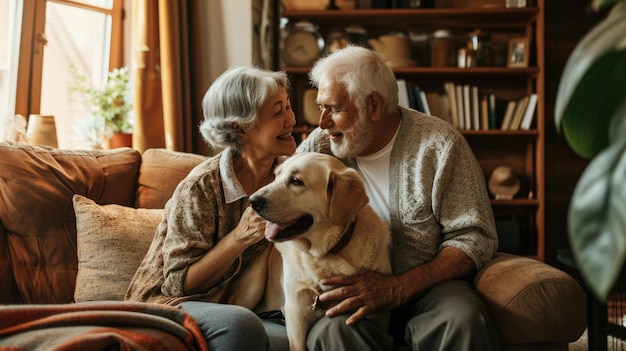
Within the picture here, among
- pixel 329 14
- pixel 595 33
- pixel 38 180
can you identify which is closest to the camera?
pixel 595 33

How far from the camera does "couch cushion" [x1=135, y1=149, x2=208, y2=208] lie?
7.75 feet

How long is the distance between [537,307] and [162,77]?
8.09 feet

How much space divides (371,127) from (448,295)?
1.91 ft

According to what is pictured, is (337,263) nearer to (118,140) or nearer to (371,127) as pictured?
(371,127)

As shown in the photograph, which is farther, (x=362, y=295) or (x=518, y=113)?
(x=518, y=113)

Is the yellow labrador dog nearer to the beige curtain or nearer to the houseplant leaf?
the houseplant leaf

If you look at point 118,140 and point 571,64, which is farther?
point 118,140

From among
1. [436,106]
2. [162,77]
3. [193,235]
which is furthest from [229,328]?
[436,106]

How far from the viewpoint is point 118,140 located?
11.6 feet

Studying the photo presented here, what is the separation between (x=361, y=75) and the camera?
2070mm

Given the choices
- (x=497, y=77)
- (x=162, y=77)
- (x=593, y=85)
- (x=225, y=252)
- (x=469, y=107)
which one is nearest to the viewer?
(x=593, y=85)

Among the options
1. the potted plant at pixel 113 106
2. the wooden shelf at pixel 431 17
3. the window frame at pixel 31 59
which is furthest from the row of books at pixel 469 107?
the window frame at pixel 31 59

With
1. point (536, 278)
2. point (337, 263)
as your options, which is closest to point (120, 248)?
point (337, 263)

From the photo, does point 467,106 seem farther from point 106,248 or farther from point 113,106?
point 106,248
